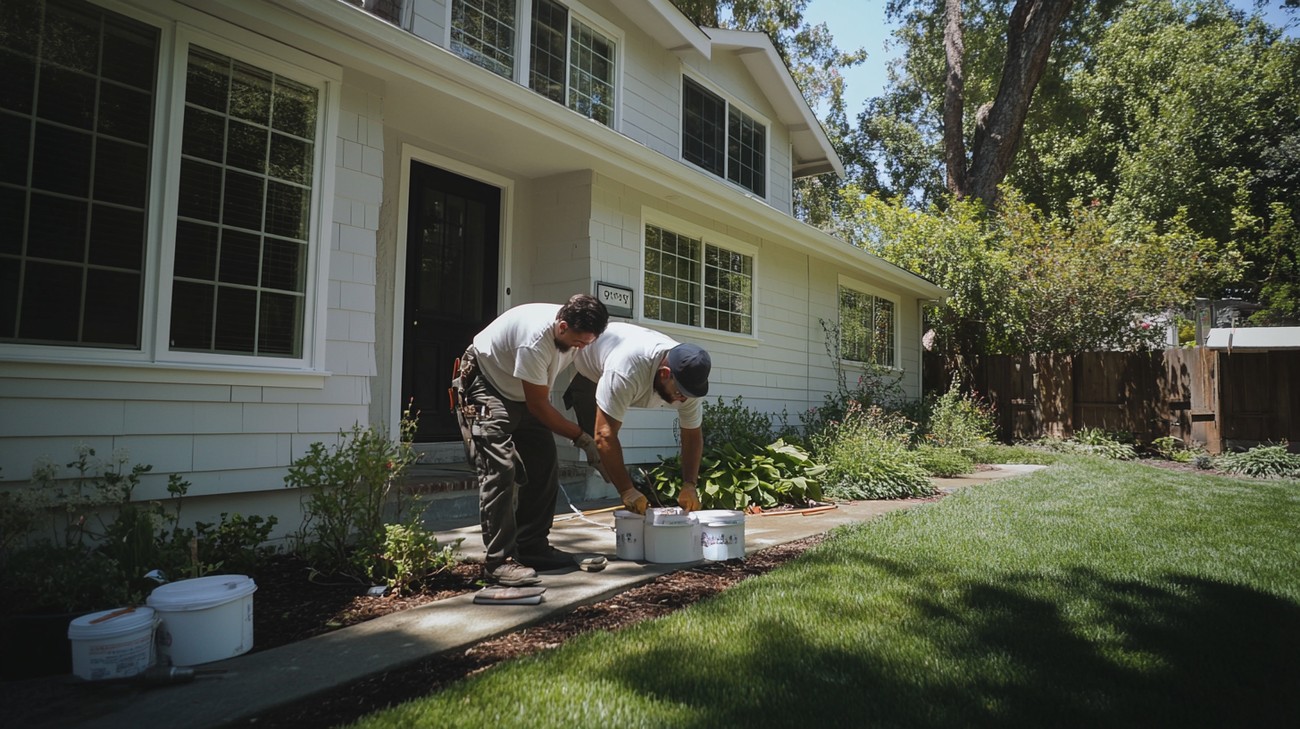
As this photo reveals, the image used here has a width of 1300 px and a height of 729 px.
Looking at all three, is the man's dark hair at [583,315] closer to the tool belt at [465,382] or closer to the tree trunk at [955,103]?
the tool belt at [465,382]

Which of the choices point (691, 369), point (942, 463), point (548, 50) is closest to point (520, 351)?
point (691, 369)

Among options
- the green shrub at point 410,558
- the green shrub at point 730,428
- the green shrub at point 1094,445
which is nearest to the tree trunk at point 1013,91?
the green shrub at point 1094,445

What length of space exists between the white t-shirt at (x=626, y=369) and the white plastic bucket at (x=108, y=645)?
208 cm

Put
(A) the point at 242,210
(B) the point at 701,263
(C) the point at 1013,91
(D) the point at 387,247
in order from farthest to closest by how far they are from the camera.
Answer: (C) the point at 1013,91, (B) the point at 701,263, (D) the point at 387,247, (A) the point at 242,210

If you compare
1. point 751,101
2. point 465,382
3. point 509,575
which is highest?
point 751,101

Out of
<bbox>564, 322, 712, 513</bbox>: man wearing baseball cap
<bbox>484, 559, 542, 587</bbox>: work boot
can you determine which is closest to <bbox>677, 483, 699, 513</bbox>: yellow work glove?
<bbox>564, 322, 712, 513</bbox>: man wearing baseball cap

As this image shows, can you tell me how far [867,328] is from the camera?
488 inches

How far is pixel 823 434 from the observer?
8.30 m

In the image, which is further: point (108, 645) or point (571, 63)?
point (571, 63)

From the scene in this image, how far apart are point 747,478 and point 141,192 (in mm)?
4679

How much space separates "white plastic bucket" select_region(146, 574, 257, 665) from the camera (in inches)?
100

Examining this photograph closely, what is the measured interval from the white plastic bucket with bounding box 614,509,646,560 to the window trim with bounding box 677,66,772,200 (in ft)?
17.8

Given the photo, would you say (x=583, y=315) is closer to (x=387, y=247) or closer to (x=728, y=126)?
(x=387, y=247)

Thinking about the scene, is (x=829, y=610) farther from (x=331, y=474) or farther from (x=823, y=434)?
(x=823, y=434)
